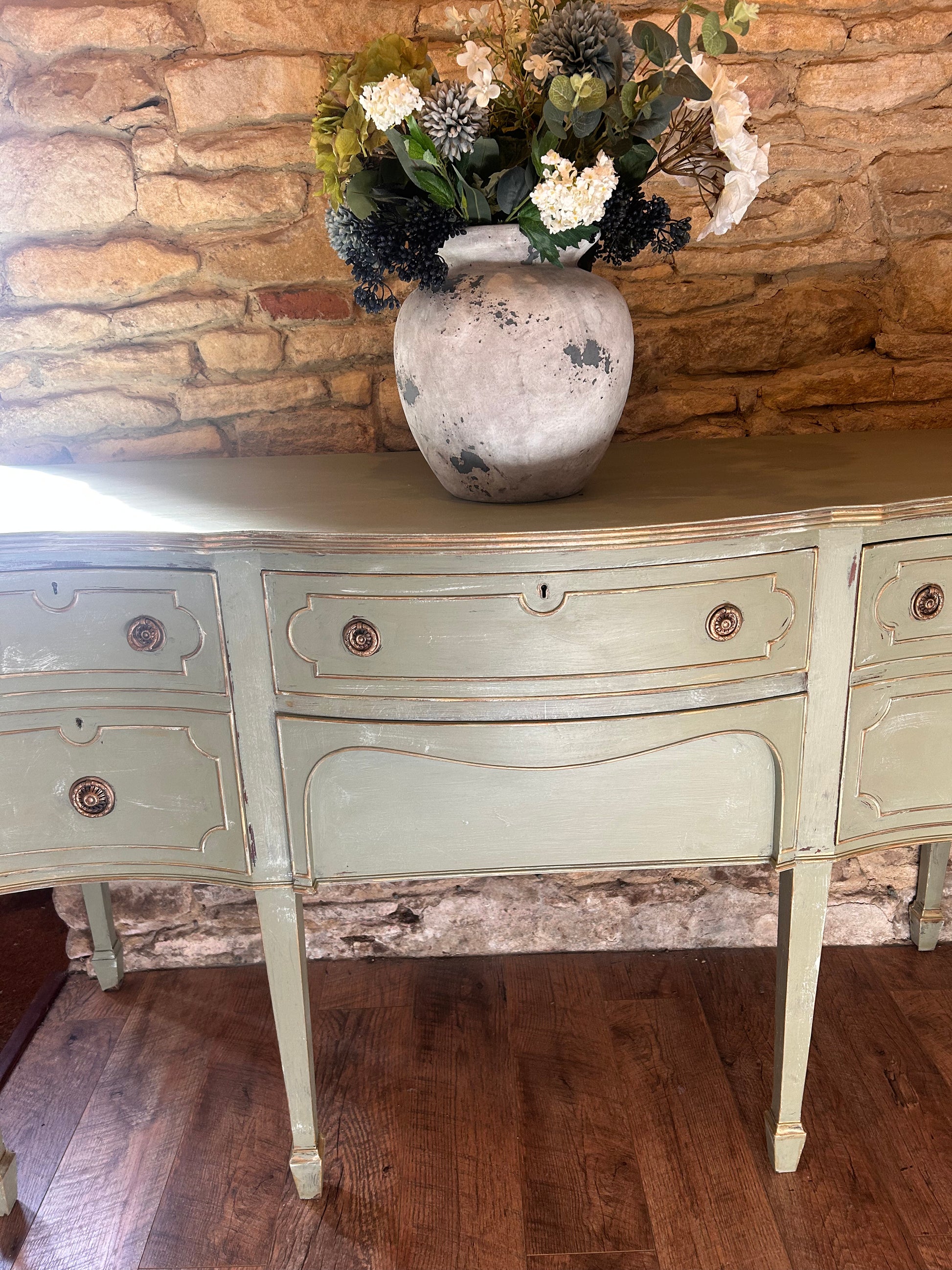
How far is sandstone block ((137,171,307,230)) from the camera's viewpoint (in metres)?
1.75

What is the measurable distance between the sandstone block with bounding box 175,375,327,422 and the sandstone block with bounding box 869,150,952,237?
1.08 meters

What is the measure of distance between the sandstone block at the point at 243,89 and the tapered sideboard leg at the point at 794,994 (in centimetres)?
147

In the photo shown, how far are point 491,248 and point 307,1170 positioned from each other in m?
1.36

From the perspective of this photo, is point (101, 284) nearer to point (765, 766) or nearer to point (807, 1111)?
point (765, 766)

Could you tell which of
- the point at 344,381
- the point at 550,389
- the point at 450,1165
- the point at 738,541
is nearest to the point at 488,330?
the point at 550,389

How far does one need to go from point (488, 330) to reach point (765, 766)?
2.25 feet

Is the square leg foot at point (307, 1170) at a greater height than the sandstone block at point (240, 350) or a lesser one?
lesser

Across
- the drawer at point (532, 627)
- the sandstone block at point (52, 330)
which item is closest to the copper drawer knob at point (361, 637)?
the drawer at point (532, 627)

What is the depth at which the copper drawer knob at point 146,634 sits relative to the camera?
1.30 m

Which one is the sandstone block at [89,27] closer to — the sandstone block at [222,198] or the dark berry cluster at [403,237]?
the sandstone block at [222,198]

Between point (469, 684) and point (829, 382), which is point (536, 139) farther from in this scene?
point (829, 382)

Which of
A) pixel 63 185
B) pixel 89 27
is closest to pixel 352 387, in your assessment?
pixel 63 185

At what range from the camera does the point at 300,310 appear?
72.0 inches

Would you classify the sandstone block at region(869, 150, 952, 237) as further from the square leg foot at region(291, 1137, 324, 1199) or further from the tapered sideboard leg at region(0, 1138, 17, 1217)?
the tapered sideboard leg at region(0, 1138, 17, 1217)
